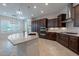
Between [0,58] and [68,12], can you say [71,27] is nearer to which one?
[68,12]

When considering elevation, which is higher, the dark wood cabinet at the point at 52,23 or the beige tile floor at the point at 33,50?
the dark wood cabinet at the point at 52,23

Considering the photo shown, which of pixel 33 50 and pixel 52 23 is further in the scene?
pixel 52 23

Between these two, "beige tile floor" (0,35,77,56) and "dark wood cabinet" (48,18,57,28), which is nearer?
"beige tile floor" (0,35,77,56)

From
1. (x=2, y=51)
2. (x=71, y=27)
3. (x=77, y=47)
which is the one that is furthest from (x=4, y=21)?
(x=71, y=27)

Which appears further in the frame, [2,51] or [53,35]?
[53,35]

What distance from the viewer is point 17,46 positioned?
1.99 meters

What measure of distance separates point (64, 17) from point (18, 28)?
14.3ft

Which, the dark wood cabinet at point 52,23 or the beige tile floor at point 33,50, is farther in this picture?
the dark wood cabinet at point 52,23

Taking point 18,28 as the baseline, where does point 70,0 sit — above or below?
above

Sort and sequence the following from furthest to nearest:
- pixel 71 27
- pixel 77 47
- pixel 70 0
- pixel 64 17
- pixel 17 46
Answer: pixel 64 17, pixel 71 27, pixel 77 47, pixel 70 0, pixel 17 46

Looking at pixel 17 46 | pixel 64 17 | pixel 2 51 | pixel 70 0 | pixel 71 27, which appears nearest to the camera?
pixel 17 46

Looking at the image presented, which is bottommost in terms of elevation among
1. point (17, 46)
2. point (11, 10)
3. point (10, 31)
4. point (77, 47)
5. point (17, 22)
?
point (77, 47)

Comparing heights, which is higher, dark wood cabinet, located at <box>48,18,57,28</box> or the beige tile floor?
dark wood cabinet, located at <box>48,18,57,28</box>

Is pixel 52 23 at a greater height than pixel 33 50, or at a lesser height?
greater
